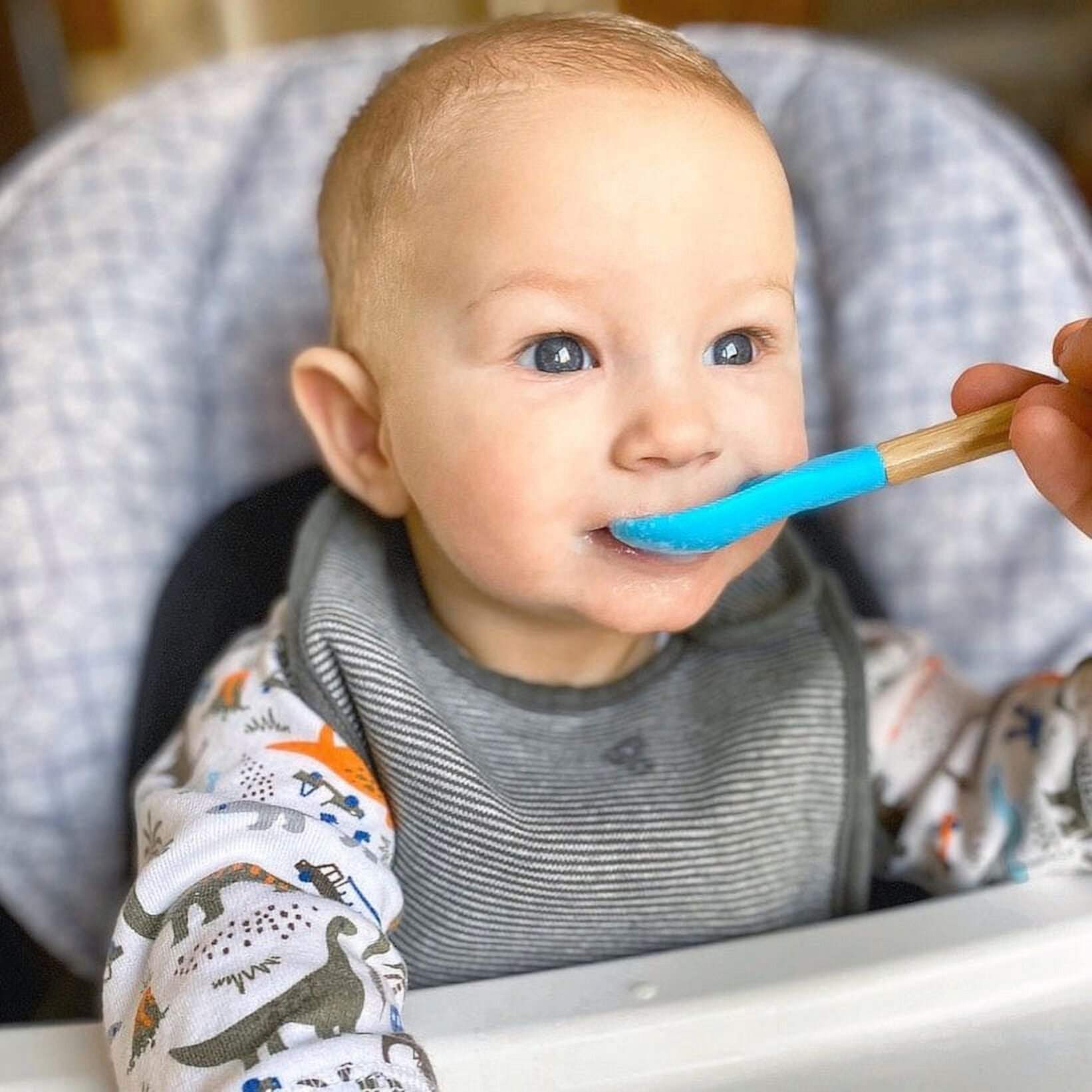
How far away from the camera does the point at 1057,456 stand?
63cm

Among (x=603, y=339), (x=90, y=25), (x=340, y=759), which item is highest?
(x=603, y=339)

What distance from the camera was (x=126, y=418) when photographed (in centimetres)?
99

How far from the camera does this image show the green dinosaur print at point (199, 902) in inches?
24.4

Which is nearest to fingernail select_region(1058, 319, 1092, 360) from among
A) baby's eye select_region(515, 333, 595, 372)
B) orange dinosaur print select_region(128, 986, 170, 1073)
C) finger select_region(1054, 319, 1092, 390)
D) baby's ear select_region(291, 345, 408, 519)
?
finger select_region(1054, 319, 1092, 390)

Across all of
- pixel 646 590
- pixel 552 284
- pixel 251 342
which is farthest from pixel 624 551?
pixel 251 342

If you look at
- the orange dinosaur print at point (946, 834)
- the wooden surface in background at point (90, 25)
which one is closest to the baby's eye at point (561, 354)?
the orange dinosaur print at point (946, 834)

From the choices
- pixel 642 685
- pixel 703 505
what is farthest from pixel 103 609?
pixel 703 505

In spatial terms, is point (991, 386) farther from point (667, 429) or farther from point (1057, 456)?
point (667, 429)

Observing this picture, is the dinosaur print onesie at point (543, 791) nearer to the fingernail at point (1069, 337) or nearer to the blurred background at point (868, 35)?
the fingernail at point (1069, 337)

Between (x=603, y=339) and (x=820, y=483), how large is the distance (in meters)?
0.12

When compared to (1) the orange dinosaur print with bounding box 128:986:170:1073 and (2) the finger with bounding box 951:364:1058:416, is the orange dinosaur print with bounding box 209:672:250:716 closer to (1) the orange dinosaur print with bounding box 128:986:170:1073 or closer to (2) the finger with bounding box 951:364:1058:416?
(1) the orange dinosaur print with bounding box 128:986:170:1073

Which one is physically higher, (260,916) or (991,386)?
(991,386)

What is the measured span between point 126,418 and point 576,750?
0.41 m

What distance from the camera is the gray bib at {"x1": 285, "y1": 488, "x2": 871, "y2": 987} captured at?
751 mm
